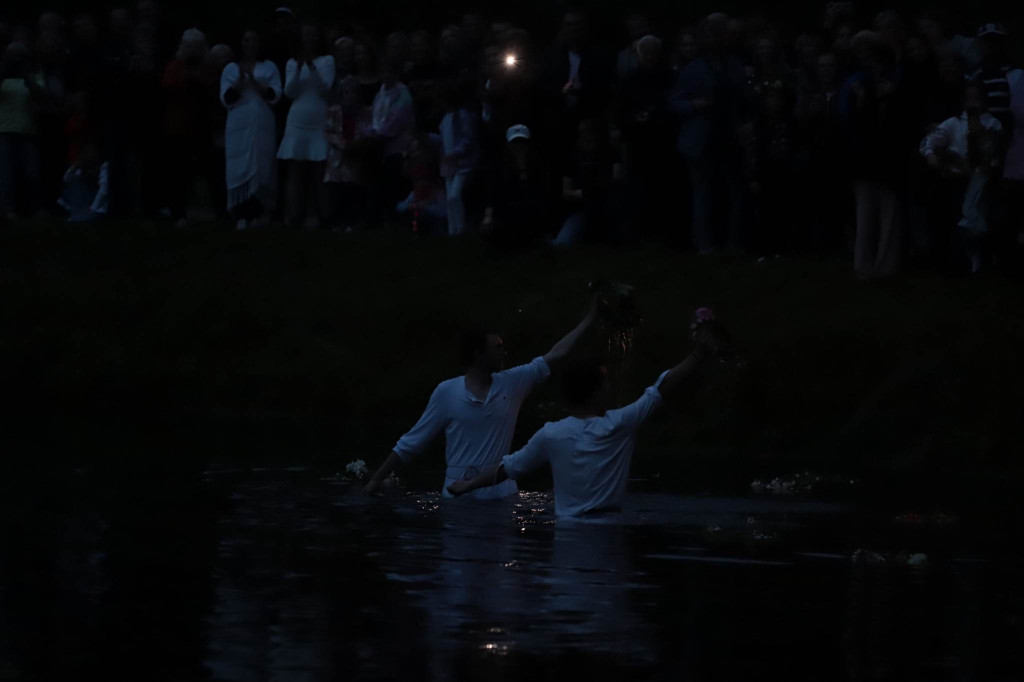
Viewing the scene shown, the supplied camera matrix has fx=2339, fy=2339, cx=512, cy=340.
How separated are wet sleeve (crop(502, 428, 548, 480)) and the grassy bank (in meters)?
4.55

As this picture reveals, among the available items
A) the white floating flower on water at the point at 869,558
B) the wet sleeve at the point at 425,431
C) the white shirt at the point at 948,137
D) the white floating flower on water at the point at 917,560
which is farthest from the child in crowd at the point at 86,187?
the white floating flower on water at the point at 917,560

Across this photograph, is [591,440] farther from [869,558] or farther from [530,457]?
[869,558]

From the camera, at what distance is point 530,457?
50.9 ft

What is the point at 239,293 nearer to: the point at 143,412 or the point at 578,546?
the point at 143,412

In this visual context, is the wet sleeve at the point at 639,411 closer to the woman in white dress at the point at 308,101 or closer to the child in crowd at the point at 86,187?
the woman in white dress at the point at 308,101

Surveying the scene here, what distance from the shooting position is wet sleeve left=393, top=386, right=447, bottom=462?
16.8 metres

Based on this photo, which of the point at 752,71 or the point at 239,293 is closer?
the point at 752,71

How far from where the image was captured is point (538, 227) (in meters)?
26.7

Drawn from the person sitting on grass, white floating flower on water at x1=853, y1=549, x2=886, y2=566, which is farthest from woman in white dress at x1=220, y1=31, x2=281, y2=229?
white floating flower on water at x1=853, y1=549, x2=886, y2=566

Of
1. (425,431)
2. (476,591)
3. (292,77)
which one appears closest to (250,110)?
(292,77)

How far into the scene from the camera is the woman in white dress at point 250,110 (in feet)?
91.8

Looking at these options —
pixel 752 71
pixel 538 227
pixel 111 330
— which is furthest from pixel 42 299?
pixel 752 71

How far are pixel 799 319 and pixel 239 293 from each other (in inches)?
293

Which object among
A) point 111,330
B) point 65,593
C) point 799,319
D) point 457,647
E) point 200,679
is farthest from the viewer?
point 111,330
